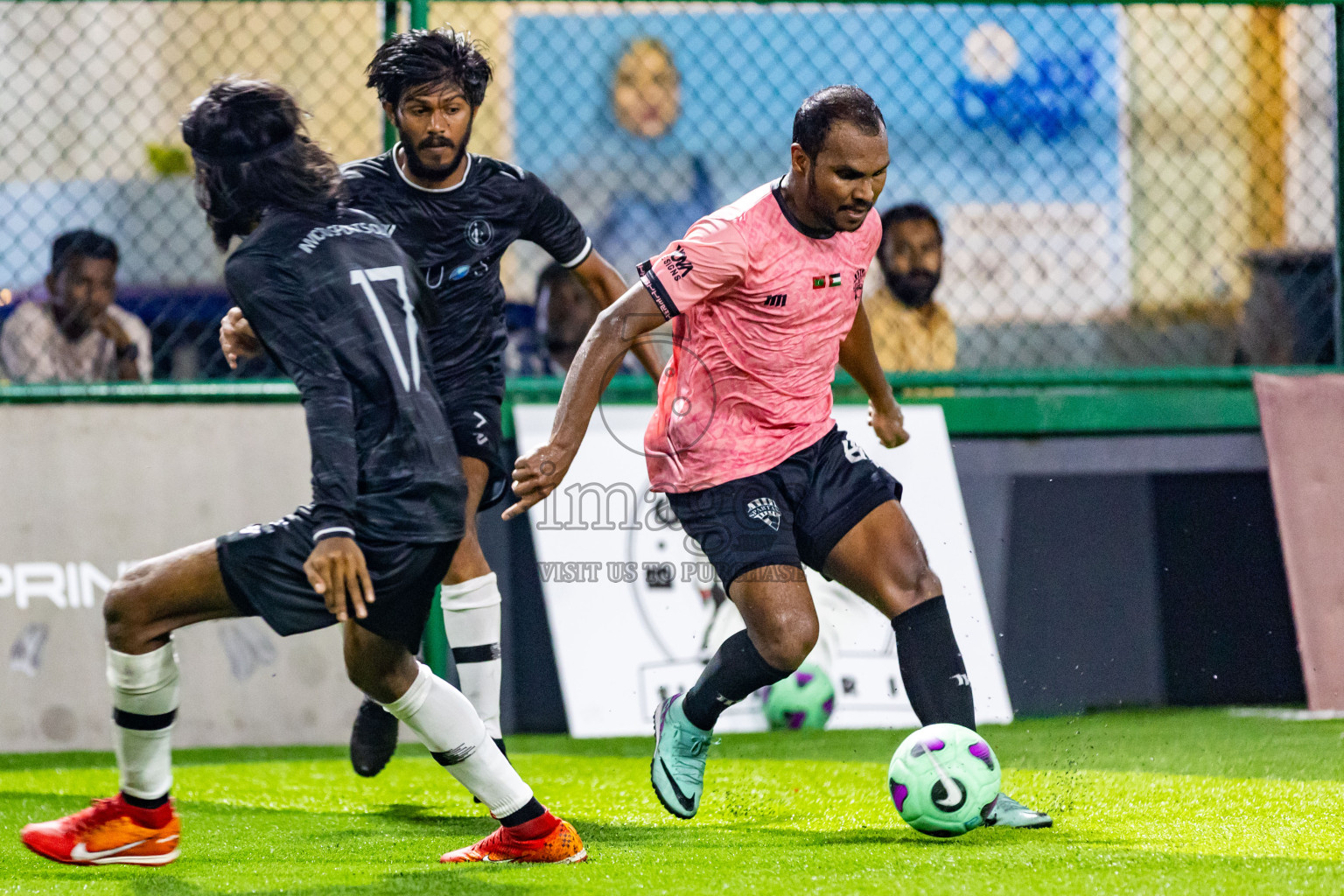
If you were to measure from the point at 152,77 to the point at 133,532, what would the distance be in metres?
5.09

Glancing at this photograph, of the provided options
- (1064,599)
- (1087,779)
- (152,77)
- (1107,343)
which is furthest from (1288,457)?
(152,77)

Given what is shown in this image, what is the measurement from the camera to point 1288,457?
241 inches

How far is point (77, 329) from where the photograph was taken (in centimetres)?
611

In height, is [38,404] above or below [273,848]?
above

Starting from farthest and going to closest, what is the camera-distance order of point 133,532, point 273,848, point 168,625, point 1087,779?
point 133,532
point 1087,779
point 273,848
point 168,625

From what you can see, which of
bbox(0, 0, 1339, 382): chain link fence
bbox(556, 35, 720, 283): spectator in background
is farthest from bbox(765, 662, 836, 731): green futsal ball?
bbox(556, 35, 720, 283): spectator in background

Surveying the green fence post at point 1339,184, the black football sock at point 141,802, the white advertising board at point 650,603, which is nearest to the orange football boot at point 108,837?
the black football sock at point 141,802

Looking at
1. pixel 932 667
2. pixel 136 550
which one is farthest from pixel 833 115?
pixel 136 550

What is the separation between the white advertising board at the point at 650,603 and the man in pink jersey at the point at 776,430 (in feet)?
5.11

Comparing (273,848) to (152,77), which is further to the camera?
(152,77)

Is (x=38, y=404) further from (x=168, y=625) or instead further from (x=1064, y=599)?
(x=1064, y=599)

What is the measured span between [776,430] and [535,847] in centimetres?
127

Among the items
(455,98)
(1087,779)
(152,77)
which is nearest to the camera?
(455,98)

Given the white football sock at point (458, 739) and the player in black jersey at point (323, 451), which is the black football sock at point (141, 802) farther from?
the white football sock at point (458, 739)
